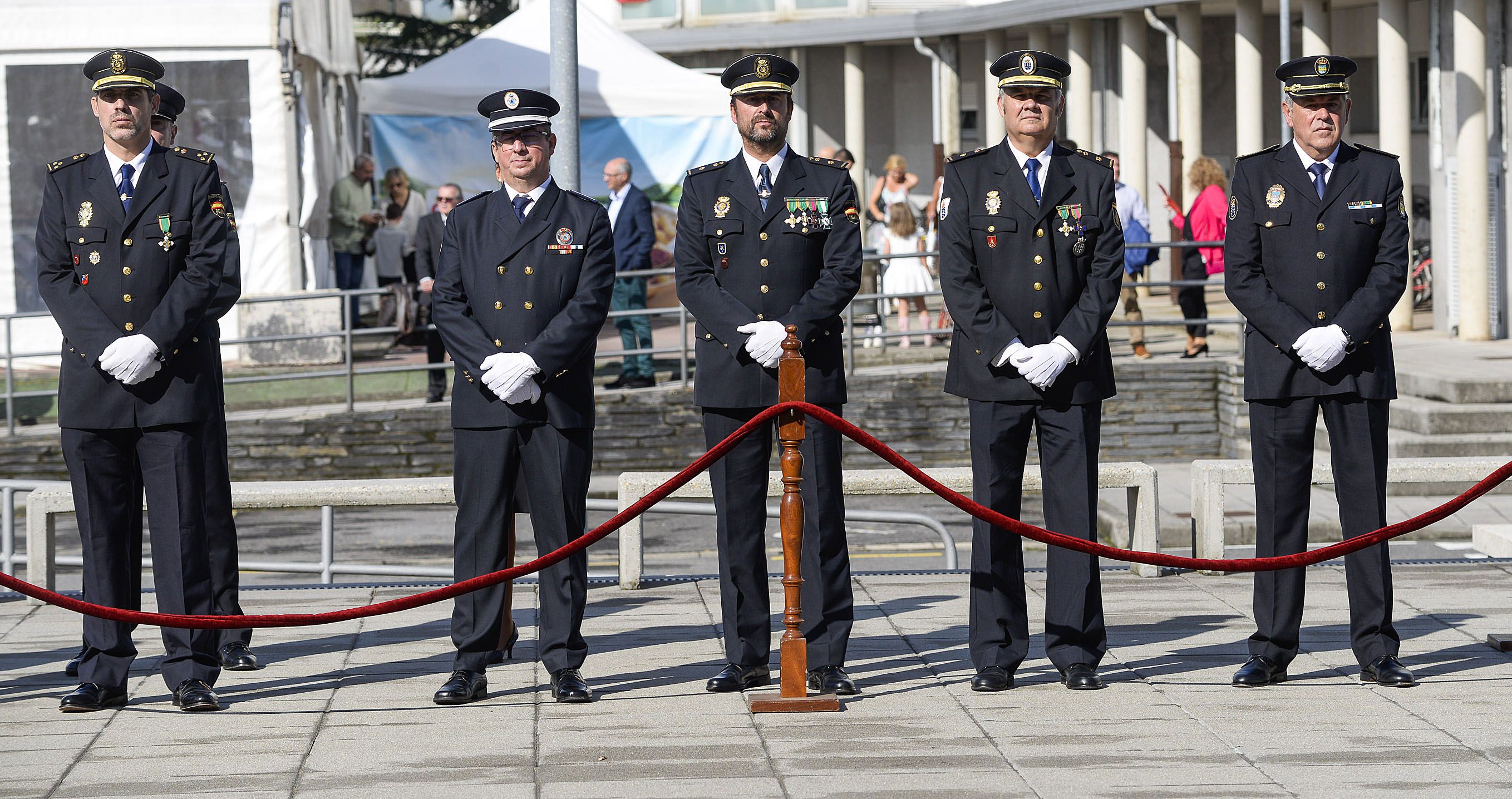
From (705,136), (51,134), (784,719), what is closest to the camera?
(784,719)

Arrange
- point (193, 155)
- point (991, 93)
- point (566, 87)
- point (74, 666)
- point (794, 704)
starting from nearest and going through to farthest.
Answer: point (794, 704), point (193, 155), point (74, 666), point (566, 87), point (991, 93)

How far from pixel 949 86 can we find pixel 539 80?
1321cm

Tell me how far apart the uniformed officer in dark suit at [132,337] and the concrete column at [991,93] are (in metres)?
23.2

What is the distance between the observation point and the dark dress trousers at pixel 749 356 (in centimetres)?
682

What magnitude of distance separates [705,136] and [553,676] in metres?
14.1

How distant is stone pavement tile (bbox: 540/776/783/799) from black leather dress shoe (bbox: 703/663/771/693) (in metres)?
1.16

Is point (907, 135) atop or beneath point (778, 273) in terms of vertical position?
atop

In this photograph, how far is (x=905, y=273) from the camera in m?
17.6

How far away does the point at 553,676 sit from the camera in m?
6.75

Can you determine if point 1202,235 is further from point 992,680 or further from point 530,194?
point 530,194

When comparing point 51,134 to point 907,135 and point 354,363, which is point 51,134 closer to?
point 354,363

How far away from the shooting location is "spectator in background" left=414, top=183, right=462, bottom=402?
47.8ft

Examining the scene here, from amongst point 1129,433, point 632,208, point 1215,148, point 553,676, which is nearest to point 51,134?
point 632,208

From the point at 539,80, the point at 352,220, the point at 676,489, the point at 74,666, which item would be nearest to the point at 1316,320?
the point at 676,489
